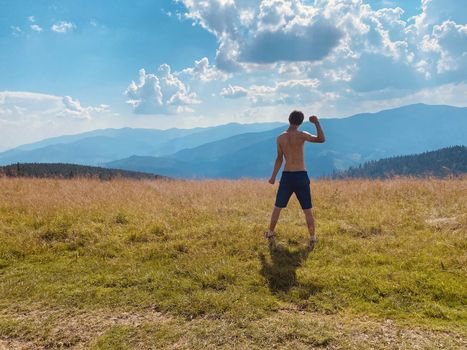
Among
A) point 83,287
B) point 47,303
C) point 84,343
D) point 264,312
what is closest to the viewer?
point 84,343

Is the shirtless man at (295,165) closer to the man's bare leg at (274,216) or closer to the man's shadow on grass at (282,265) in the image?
the man's bare leg at (274,216)

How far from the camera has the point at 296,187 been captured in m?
6.92

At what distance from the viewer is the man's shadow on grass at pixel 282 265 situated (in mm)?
5305

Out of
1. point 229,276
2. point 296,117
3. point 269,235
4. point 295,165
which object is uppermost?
point 296,117

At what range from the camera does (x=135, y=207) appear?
10.1 metres

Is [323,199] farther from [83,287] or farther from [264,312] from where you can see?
[83,287]

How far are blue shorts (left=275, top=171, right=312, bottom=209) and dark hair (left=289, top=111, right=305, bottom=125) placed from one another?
1.05m

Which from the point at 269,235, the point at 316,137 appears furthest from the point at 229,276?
the point at 316,137

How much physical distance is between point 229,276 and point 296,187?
2446 millimetres

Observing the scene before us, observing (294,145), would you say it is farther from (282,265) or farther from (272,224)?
(282,265)

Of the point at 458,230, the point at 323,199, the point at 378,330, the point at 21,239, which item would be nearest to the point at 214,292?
the point at 378,330

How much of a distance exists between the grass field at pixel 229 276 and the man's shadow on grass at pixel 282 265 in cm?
3

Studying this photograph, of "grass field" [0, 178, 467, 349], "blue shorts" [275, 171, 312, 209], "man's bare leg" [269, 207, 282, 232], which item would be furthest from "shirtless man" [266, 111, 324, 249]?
"grass field" [0, 178, 467, 349]

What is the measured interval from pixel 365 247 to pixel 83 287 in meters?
5.35
